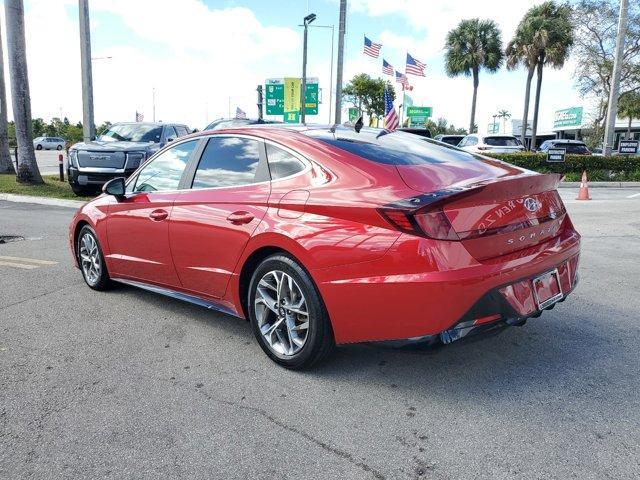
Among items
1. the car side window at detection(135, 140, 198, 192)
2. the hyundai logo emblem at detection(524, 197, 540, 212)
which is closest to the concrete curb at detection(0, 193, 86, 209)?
the car side window at detection(135, 140, 198, 192)

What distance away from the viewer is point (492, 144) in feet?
62.7

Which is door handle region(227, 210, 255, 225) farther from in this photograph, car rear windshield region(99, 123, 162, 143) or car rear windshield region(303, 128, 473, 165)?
car rear windshield region(99, 123, 162, 143)

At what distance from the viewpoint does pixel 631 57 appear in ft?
92.6

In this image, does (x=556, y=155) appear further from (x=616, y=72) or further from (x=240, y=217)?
(x=240, y=217)

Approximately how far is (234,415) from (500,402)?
149 cm

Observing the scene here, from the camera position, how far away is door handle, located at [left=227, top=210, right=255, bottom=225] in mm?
3547

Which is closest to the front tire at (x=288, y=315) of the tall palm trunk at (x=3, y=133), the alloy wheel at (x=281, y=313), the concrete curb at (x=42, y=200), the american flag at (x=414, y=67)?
the alloy wheel at (x=281, y=313)

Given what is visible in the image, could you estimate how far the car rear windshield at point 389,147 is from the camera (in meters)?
3.41

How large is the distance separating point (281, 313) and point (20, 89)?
1428cm

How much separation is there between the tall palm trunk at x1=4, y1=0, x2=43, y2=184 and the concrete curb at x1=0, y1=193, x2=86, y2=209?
1.50 m

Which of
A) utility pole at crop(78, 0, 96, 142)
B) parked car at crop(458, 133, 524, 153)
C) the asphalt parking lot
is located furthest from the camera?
parked car at crop(458, 133, 524, 153)

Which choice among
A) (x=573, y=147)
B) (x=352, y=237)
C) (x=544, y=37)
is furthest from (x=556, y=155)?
(x=544, y=37)

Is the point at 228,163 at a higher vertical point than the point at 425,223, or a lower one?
higher

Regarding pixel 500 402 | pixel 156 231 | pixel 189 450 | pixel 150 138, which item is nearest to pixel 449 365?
pixel 500 402
